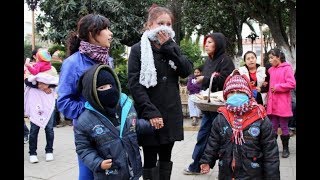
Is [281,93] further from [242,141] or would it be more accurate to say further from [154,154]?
[154,154]

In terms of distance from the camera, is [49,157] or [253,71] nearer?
[253,71]

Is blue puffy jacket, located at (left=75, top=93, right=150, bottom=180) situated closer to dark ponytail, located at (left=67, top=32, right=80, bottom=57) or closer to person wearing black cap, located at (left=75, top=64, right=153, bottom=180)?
person wearing black cap, located at (left=75, top=64, right=153, bottom=180)

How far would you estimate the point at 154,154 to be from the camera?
3.62m

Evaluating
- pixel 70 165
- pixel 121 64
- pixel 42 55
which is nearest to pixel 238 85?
pixel 70 165

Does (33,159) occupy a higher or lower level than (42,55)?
lower

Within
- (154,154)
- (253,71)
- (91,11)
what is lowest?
(154,154)

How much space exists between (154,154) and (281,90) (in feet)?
9.96

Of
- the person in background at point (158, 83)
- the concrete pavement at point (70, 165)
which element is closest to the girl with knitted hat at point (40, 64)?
the concrete pavement at point (70, 165)

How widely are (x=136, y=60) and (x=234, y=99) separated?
3.13ft

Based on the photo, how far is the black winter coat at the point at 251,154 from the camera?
3197mm

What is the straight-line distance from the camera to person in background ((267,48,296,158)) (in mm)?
5926

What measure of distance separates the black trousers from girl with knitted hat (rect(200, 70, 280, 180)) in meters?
0.43

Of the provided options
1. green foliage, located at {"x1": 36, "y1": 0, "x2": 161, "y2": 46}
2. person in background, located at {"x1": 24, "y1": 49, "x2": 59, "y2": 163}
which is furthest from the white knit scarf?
green foliage, located at {"x1": 36, "y1": 0, "x2": 161, "y2": 46}
